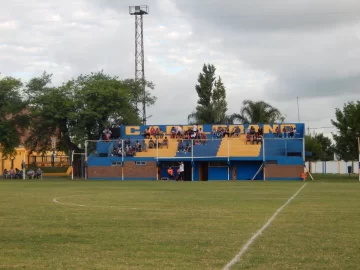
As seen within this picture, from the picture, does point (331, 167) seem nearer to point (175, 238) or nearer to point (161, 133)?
point (161, 133)

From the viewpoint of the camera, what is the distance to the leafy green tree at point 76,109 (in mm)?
65375

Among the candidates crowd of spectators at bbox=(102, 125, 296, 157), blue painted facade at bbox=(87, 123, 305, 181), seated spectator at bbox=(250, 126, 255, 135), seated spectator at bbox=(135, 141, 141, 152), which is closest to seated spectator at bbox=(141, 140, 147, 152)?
crowd of spectators at bbox=(102, 125, 296, 157)

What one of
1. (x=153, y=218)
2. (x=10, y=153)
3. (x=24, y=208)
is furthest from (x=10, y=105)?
(x=153, y=218)

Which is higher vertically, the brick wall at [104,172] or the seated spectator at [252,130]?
the seated spectator at [252,130]

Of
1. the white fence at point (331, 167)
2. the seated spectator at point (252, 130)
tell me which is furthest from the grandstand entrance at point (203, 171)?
the white fence at point (331, 167)

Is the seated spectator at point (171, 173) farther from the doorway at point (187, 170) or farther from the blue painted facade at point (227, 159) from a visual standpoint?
the doorway at point (187, 170)

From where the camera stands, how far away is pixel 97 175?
60.7m

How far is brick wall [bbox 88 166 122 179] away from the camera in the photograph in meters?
60.4

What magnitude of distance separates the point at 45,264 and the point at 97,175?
51536 millimetres

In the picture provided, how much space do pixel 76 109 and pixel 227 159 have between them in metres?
18.7

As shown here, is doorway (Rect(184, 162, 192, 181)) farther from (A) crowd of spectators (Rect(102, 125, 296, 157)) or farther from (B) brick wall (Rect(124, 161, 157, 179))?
(B) brick wall (Rect(124, 161, 157, 179))

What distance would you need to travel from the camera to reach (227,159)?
190 ft

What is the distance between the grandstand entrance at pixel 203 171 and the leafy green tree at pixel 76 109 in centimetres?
1170

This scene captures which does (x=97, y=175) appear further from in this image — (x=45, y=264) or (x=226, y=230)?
(x=45, y=264)
